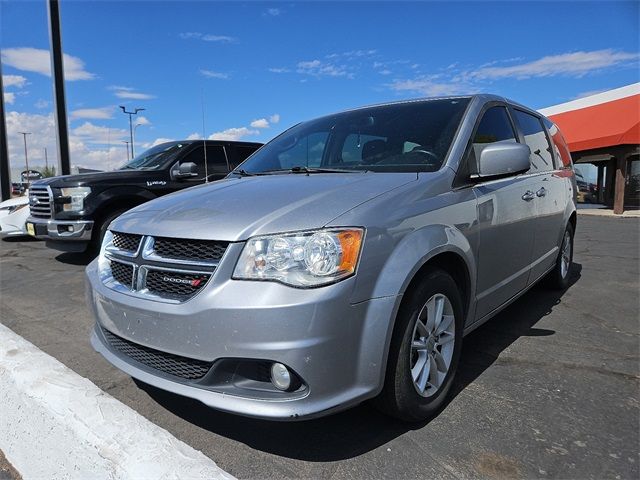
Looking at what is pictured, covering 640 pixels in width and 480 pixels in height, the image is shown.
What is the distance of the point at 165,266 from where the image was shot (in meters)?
2.22

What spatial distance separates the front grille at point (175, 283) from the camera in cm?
211

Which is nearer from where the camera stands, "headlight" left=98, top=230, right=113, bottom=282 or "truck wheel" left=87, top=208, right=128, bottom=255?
"headlight" left=98, top=230, right=113, bottom=282

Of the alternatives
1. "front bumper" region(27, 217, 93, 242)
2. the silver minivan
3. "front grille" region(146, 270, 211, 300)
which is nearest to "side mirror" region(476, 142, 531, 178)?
the silver minivan

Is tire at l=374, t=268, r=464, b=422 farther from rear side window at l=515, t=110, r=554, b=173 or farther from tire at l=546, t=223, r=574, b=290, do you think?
tire at l=546, t=223, r=574, b=290

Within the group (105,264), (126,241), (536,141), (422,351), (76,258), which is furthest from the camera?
(76,258)

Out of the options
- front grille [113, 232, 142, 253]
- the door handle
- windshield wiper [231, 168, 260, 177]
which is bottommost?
front grille [113, 232, 142, 253]

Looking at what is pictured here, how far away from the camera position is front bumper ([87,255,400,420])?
1929 millimetres

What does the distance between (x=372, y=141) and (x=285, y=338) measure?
1.77 meters

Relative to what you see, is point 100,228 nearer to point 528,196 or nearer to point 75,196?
point 75,196

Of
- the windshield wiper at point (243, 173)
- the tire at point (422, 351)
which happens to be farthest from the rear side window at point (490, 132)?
the windshield wiper at point (243, 173)

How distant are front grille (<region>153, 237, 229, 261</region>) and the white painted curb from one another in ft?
2.45

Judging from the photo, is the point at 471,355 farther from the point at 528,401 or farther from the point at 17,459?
the point at 17,459

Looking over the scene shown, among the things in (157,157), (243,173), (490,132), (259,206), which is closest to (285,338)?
(259,206)

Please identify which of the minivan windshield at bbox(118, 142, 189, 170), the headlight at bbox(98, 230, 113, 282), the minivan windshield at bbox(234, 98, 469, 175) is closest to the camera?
the headlight at bbox(98, 230, 113, 282)
